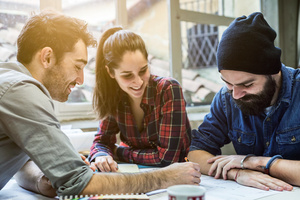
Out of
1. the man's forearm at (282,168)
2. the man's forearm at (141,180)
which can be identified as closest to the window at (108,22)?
the man's forearm at (141,180)

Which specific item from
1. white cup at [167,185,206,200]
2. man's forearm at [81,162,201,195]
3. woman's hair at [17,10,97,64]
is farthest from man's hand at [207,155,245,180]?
Answer: woman's hair at [17,10,97,64]

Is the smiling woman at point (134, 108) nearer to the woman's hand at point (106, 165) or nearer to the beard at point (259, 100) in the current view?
the woman's hand at point (106, 165)

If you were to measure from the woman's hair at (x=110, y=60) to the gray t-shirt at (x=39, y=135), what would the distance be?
2.35 ft

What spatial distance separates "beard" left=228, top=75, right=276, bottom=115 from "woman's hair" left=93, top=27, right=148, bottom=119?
0.58 m

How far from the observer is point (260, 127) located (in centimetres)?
129

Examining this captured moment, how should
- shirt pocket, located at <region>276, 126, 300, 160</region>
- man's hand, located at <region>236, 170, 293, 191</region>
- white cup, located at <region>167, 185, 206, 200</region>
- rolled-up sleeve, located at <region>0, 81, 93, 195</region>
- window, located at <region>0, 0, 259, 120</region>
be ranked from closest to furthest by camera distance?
1. white cup, located at <region>167, 185, 206, 200</region>
2. rolled-up sleeve, located at <region>0, 81, 93, 195</region>
3. man's hand, located at <region>236, 170, 293, 191</region>
4. shirt pocket, located at <region>276, 126, 300, 160</region>
5. window, located at <region>0, 0, 259, 120</region>

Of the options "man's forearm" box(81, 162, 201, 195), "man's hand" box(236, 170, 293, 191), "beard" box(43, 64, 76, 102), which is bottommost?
"man's hand" box(236, 170, 293, 191)

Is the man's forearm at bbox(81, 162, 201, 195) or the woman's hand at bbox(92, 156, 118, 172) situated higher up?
the man's forearm at bbox(81, 162, 201, 195)

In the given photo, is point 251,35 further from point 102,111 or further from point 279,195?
point 102,111

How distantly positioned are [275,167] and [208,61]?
Answer: 16.0 feet

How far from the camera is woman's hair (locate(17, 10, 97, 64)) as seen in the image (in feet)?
3.76

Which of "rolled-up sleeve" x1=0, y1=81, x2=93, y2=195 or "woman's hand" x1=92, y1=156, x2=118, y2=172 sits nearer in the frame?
"rolled-up sleeve" x1=0, y1=81, x2=93, y2=195

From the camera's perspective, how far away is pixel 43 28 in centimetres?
119

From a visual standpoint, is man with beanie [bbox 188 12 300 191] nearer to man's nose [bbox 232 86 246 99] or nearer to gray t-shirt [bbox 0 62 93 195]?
man's nose [bbox 232 86 246 99]
